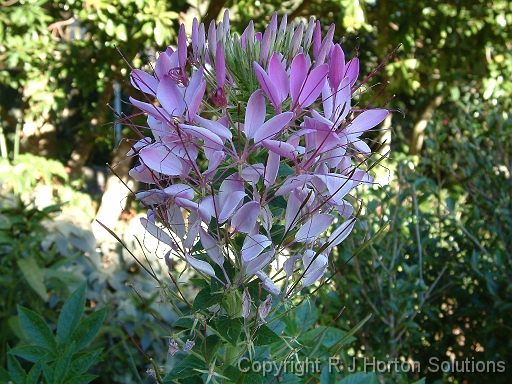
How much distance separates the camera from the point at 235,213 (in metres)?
0.65

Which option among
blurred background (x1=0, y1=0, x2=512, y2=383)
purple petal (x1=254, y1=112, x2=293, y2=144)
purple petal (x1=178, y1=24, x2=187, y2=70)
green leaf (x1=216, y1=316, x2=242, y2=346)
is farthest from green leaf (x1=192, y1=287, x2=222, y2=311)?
purple petal (x1=178, y1=24, x2=187, y2=70)

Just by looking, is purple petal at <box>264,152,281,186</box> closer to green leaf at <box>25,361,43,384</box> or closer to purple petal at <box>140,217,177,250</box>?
purple petal at <box>140,217,177,250</box>

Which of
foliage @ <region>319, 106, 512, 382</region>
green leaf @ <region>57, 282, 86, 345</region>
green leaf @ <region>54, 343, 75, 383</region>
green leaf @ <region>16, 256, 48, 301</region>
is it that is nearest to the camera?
green leaf @ <region>54, 343, 75, 383</region>

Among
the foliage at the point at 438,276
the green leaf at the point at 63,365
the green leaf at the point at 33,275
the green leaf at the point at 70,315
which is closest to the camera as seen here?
the green leaf at the point at 63,365

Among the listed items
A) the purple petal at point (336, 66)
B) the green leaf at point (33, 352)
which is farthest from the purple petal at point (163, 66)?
the green leaf at point (33, 352)

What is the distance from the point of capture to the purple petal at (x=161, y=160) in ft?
2.13

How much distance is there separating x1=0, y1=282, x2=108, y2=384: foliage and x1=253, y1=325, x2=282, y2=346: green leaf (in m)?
0.32

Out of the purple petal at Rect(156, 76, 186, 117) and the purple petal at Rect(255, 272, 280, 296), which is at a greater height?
the purple petal at Rect(156, 76, 186, 117)

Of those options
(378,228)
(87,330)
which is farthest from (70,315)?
(378,228)

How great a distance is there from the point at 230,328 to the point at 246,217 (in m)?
0.17

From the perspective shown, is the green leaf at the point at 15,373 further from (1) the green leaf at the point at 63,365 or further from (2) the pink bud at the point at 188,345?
(2) the pink bud at the point at 188,345

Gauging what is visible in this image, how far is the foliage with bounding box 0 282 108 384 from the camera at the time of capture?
0.86 meters

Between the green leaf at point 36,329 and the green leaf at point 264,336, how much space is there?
43cm

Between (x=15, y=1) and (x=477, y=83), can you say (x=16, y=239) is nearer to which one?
(x=15, y=1)
